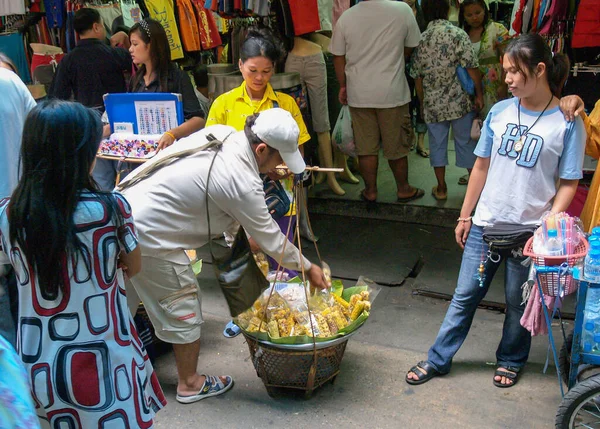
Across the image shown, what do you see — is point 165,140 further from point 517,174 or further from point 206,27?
point 206,27

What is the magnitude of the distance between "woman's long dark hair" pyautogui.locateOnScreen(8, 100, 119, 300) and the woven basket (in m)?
1.44

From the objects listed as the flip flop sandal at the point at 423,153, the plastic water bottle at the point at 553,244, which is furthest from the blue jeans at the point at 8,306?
the flip flop sandal at the point at 423,153

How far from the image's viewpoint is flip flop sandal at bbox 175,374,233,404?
3.59 meters

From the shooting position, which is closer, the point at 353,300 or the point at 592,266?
the point at 592,266

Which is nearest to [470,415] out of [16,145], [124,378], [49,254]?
[124,378]

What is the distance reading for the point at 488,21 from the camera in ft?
19.2

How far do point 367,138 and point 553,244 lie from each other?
123 inches

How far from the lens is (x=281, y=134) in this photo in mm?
2977

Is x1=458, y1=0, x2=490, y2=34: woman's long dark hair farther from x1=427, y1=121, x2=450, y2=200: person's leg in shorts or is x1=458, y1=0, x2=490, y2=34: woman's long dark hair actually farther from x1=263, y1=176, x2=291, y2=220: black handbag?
x1=263, y1=176, x2=291, y2=220: black handbag

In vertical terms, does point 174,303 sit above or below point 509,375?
above

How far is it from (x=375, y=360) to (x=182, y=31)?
406cm

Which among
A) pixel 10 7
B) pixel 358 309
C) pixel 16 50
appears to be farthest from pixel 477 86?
pixel 16 50

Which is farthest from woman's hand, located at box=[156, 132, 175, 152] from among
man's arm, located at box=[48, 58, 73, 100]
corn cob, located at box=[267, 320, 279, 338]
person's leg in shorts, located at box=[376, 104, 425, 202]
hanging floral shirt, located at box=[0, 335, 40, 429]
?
hanging floral shirt, located at box=[0, 335, 40, 429]

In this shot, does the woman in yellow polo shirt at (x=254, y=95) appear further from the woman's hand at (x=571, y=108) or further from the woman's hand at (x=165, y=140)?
the woman's hand at (x=571, y=108)
